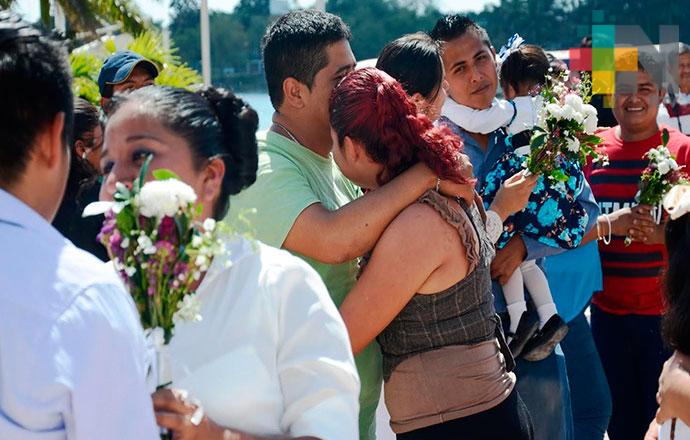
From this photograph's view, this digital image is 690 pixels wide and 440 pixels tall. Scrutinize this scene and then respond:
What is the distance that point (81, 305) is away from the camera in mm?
1507

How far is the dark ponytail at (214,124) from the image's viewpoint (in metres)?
2.28

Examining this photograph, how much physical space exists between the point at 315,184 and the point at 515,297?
1.21 meters

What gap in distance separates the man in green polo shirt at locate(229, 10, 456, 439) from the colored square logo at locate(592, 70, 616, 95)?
2565 millimetres

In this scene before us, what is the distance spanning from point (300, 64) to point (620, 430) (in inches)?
123

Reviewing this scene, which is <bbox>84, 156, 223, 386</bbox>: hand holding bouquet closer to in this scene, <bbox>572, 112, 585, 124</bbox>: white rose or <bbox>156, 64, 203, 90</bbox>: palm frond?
<bbox>572, 112, 585, 124</bbox>: white rose

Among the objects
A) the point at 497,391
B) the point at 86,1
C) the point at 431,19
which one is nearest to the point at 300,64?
the point at 497,391

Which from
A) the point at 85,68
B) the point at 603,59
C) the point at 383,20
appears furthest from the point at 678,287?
the point at 85,68

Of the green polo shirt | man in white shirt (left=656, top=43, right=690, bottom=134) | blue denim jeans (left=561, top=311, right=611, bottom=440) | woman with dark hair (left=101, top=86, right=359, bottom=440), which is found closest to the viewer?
woman with dark hair (left=101, top=86, right=359, bottom=440)

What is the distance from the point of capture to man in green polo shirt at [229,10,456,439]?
2967 mm

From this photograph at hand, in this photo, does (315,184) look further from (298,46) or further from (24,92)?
(24,92)

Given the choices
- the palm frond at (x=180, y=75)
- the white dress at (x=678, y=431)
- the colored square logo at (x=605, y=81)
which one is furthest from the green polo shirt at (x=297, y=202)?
the palm frond at (x=180, y=75)

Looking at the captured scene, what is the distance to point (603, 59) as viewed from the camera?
587cm

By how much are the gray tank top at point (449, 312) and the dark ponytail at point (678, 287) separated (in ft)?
1.89

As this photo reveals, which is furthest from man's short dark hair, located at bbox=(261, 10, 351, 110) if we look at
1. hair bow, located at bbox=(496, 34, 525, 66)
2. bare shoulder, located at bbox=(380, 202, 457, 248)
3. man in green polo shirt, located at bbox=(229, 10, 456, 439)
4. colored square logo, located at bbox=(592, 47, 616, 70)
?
colored square logo, located at bbox=(592, 47, 616, 70)
